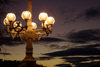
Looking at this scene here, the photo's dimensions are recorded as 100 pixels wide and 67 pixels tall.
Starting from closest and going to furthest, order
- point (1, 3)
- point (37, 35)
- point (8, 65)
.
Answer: point (1, 3), point (37, 35), point (8, 65)

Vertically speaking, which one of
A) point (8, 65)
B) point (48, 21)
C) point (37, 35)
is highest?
point (48, 21)

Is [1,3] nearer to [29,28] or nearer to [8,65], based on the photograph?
[29,28]

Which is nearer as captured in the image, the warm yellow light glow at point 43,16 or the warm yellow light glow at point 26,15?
the warm yellow light glow at point 26,15

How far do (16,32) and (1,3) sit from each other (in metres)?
2.56

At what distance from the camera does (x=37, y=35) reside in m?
9.94

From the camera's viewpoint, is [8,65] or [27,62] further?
[8,65]

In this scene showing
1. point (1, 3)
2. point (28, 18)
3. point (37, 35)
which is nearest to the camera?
point (1, 3)

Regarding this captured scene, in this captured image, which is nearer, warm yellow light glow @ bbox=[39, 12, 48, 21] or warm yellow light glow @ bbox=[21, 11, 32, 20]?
warm yellow light glow @ bbox=[21, 11, 32, 20]

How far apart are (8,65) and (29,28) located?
55.4ft

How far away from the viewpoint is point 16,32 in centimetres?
1013

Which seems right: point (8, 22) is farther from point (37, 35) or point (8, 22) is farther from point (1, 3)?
point (1, 3)

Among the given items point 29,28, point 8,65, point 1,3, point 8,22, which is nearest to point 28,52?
point 29,28

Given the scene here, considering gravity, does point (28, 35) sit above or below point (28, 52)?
above

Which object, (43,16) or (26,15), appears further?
(43,16)
